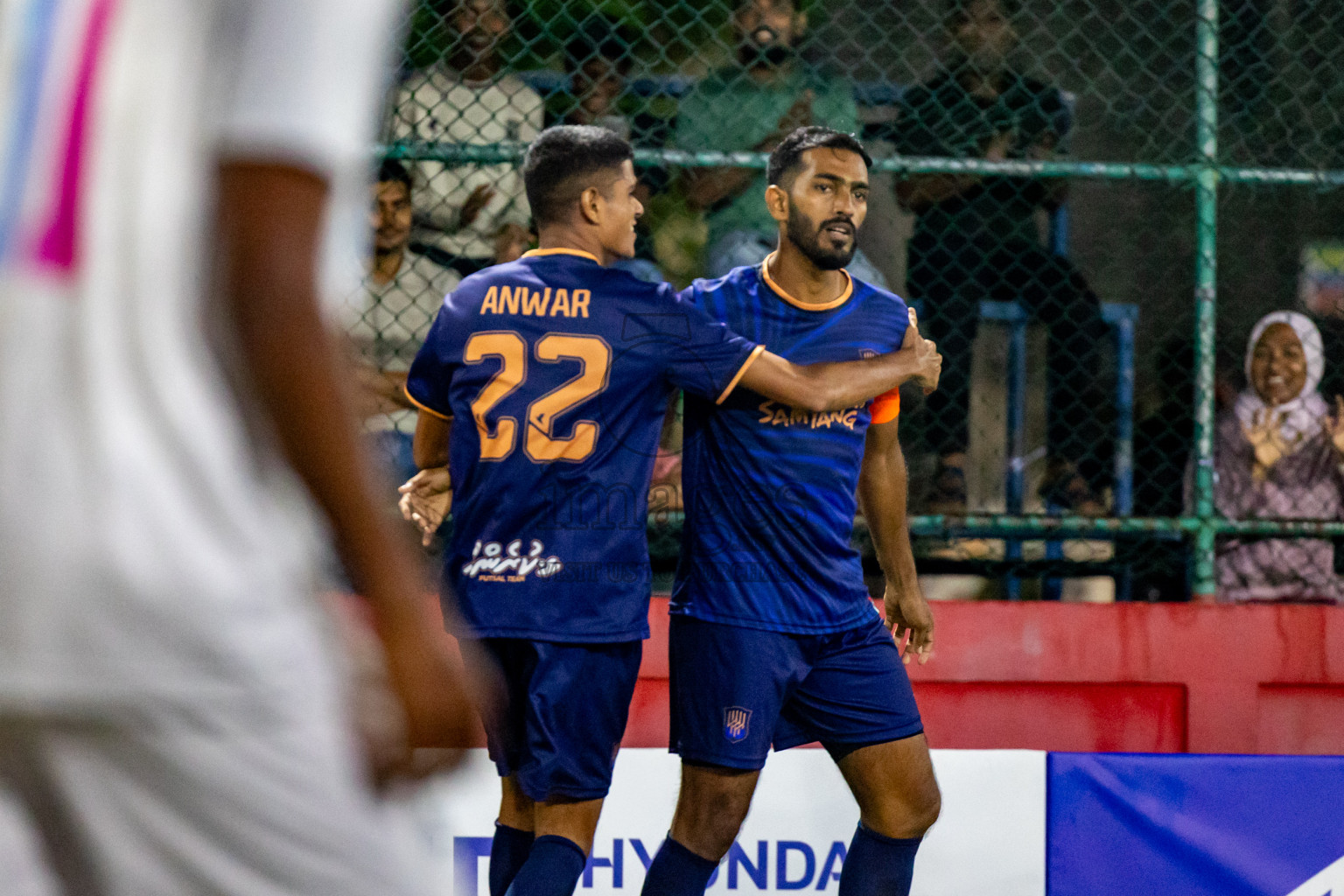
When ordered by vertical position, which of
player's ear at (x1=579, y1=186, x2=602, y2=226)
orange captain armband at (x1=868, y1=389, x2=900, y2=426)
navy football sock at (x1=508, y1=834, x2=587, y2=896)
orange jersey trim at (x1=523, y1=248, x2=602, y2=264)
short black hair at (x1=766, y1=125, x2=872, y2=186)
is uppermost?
short black hair at (x1=766, y1=125, x2=872, y2=186)

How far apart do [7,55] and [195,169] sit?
0.17m

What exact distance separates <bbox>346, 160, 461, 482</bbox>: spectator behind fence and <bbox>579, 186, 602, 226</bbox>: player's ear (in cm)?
146

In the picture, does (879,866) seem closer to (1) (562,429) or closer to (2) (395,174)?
(1) (562,429)

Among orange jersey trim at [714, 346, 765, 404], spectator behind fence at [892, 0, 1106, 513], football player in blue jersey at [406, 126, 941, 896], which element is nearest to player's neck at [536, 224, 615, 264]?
football player in blue jersey at [406, 126, 941, 896]

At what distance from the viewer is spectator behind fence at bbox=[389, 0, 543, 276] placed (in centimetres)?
529

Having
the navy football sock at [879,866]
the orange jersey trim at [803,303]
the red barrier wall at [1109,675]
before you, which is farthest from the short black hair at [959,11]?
the navy football sock at [879,866]

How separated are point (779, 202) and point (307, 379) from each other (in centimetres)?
310

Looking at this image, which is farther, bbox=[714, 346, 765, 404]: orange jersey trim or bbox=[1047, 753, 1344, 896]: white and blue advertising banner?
bbox=[1047, 753, 1344, 896]: white and blue advertising banner

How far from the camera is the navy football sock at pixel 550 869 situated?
3621mm

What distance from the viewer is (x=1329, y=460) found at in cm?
557

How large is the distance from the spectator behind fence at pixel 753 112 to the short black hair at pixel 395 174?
0.96 m

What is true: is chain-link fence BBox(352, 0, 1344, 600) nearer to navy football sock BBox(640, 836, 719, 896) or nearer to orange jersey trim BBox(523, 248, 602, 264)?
orange jersey trim BBox(523, 248, 602, 264)

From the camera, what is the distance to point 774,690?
12.8ft

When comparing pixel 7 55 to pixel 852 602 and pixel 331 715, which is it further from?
pixel 852 602
